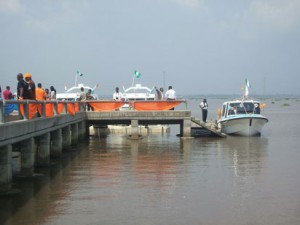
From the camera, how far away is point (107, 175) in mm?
15445

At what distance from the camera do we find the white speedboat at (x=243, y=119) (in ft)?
96.9

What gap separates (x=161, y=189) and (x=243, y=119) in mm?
17193

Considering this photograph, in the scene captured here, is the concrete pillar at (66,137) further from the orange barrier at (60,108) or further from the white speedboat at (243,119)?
the white speedboat at (243,119)

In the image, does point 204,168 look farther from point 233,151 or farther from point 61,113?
point 61,113

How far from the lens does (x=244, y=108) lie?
102 ft

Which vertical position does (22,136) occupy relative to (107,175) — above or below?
above

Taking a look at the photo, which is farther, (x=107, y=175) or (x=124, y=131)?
(x=124, y=131)

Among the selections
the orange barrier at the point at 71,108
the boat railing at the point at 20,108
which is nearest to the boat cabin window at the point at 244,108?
the orange barrier at the point at 71,108

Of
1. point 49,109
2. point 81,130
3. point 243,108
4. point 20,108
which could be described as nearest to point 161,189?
point 20,108

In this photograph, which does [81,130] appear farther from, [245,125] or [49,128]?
[245,125]

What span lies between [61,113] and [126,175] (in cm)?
622

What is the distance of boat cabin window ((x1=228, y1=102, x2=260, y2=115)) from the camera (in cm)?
3098

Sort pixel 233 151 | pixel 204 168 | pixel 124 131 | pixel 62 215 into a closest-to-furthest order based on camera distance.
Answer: pixel 62 215 → pixel 204 168 → pixel 233 151 → pixel 124 131

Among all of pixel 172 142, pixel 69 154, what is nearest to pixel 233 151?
pixel 172 142
